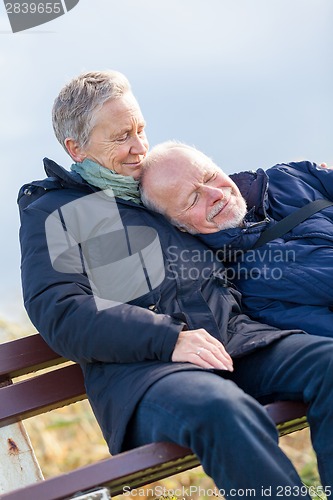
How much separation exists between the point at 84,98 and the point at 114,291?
876mm

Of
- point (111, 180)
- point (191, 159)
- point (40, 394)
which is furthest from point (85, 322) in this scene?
point (191, 159)

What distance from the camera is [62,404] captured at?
3213 mm

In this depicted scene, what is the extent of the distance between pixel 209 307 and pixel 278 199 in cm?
68

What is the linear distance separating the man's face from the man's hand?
600mm

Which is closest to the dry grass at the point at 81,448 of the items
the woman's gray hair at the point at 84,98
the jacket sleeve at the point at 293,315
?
the woman's gray hair at the point at 84,98

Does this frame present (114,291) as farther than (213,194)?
No

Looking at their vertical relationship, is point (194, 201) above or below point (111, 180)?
below

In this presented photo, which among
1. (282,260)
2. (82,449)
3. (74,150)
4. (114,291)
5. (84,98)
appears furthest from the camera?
(82,449)

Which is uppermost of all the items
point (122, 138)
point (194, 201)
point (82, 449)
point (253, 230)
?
point (122, 138)

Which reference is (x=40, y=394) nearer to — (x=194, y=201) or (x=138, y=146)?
(x=194, y=201)

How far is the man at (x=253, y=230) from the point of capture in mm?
3008

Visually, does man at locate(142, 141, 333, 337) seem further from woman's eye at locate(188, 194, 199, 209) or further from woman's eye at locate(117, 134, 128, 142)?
woman's eye at locate(117, 134, 128, 142)

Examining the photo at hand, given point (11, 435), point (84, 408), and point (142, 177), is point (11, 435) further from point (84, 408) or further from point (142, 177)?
point (84, 408)

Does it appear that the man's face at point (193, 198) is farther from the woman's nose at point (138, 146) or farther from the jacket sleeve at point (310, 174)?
the jacket sleeve at point (310, 174)
